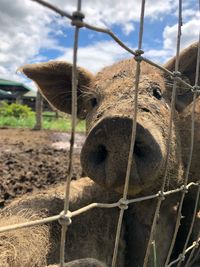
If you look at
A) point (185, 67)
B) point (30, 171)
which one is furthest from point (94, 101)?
point (30, 171)

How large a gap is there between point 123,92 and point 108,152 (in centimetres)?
51

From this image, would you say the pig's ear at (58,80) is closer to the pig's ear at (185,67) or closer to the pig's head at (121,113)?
the pig's head at (121,113)

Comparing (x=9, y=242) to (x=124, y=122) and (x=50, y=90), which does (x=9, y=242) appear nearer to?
(x=124, y=122)

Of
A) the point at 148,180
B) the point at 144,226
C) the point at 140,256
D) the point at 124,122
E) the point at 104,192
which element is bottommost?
the point at 140,256

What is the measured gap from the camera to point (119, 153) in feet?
6.35

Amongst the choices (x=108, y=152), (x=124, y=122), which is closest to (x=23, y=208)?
(x=108, y=152)

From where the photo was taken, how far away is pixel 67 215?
1.32 metres

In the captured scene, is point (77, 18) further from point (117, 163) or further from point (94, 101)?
point (94, 101)

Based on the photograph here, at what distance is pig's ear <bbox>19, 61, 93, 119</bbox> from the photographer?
10.0ft

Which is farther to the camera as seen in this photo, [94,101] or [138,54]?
[94,101]

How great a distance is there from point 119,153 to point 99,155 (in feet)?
0.53

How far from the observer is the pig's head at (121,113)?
1.93 m

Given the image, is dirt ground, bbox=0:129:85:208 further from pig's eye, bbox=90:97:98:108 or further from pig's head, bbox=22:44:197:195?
pig's eye, bbox=90:97:98:108

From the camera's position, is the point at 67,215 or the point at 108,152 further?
the point at 108,152
